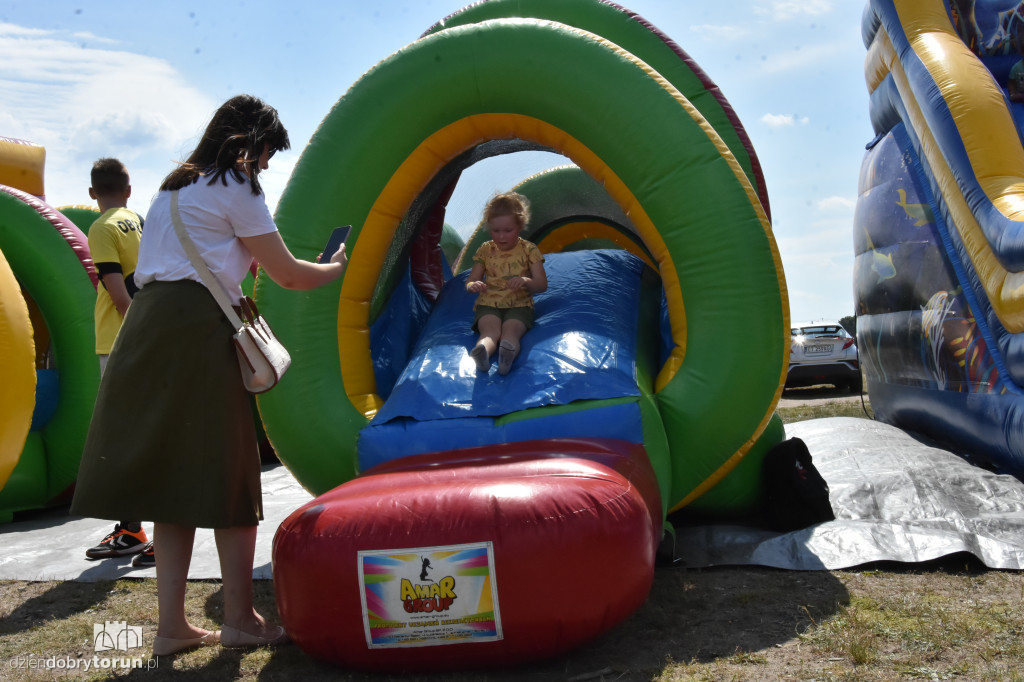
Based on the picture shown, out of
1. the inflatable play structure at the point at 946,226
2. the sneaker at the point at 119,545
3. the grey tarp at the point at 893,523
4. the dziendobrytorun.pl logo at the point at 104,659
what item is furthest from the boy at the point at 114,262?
the inflatable play structure at the point at 946,226

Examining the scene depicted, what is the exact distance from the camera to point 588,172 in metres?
3.30

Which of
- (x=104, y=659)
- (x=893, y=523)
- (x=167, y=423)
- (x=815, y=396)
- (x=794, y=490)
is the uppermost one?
(x=167, y=423)

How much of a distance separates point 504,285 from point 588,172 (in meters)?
0.55

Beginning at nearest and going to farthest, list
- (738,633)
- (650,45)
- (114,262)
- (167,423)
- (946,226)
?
→ (167,423), (738,633), (114,262), (650,45), (946,226)

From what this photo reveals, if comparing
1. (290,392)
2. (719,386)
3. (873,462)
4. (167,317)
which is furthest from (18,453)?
(873,462)

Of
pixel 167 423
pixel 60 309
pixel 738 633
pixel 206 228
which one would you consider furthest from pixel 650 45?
pixel 60 309

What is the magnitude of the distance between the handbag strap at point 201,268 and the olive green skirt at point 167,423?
27 millimetres

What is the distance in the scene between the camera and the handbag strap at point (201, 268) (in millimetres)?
2207

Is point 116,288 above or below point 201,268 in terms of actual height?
above

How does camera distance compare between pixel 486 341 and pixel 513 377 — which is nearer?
pixel 513 377

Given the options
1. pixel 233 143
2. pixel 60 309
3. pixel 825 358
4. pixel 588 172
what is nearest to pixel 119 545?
pixel 60 309

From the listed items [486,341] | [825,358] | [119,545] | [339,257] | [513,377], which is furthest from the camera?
[825,358]

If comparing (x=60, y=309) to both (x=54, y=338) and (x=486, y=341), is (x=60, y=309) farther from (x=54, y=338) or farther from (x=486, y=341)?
(x=486, y=341)

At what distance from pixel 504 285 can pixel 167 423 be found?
5.02ft
